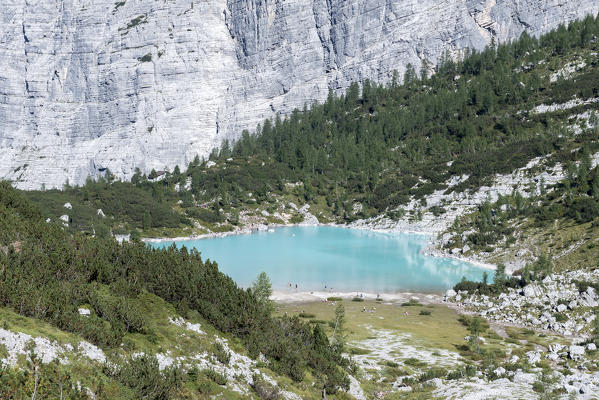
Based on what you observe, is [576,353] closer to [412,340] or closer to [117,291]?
[412,340]

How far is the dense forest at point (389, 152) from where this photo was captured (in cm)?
12825

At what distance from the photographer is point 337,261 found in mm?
93000

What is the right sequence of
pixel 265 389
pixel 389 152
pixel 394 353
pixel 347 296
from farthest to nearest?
pixel 389 152, pixel 347 296, pixel 394 353, pixel 265 389

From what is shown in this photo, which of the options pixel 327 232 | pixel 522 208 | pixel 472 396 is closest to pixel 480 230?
pixel 522 208

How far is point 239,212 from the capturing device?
142750 mm

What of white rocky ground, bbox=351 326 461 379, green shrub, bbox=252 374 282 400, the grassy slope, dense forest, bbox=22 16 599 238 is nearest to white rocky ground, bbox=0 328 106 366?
green shrub, bbox=252 374 282 400

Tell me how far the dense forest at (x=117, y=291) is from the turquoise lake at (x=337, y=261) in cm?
4245

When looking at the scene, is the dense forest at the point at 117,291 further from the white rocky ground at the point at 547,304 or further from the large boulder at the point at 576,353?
the white rocky ground at the point at 547,304

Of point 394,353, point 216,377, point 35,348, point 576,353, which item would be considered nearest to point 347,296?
point 394,353

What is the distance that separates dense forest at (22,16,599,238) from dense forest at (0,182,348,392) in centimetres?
8293

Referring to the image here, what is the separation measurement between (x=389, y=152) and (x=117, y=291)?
148 meters

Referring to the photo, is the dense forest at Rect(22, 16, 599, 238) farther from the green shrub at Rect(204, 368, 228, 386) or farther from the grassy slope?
the green shrub at Rect(204, 368, 228, 386)

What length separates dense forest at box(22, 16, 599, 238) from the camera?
5049 inches

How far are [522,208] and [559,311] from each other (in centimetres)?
5026
